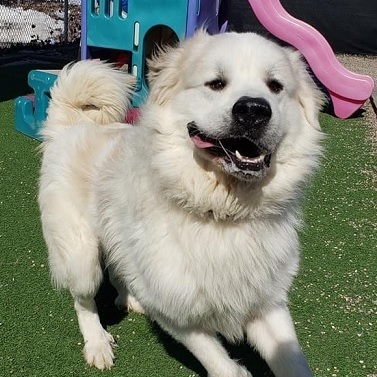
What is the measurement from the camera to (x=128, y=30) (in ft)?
21.3

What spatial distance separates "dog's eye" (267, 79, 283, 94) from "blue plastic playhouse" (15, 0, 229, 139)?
360 centimetres

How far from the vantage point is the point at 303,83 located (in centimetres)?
248

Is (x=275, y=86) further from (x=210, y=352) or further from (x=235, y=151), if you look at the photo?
(x=210, y=352)

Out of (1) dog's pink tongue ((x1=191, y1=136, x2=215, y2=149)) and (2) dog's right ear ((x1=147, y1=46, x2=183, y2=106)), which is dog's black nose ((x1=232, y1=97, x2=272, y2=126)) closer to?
(1) dog's pink tongue ((x1=191, y1=136, x2=215, y2=149))

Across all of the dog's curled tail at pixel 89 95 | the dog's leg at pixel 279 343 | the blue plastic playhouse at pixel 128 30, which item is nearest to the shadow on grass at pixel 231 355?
the dog's leg at pixel 279 343

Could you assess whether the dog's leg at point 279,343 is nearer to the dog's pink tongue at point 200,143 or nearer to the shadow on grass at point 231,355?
the shadow on grass at point 231,355

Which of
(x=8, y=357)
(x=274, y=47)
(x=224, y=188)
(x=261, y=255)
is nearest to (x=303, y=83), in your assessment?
(x=274, y=47)

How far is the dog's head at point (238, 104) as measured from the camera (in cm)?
208

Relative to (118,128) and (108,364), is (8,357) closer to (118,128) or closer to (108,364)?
(108,364)

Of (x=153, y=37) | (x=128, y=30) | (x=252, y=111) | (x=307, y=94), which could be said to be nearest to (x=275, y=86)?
(x=307, y=94)

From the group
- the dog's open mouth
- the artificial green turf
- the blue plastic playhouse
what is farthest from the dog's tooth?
the blue plastic playhouse

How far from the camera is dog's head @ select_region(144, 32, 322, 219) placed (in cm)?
208

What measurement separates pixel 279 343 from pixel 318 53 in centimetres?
607

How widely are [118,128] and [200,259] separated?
1.20 metres
